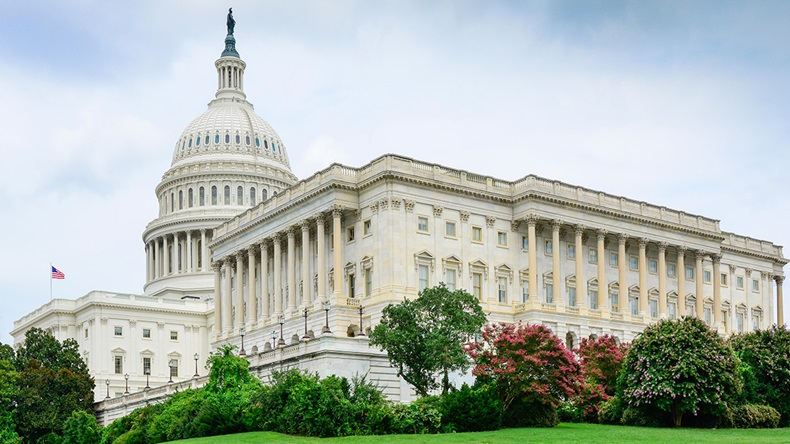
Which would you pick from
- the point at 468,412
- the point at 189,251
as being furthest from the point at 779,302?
the point at 468,412

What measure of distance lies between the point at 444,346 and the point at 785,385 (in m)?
20.0

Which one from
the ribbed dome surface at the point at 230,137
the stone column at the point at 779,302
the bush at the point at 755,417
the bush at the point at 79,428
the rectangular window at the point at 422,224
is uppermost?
the ribbed dome surface at the point at 230,137

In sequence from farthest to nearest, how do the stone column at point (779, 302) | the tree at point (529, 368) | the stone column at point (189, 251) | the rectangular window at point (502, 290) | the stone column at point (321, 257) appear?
1. the stone column at point (189, 251)
2. the stone column at point (779, 302)
3. the rectangular window at point (502, 290)
4. the stone column at point (321, 257)
5. the tree at point (529, 368)

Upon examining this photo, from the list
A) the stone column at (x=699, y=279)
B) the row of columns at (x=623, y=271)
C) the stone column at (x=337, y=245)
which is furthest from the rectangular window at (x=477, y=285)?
the stone column at (x=699, y=279)

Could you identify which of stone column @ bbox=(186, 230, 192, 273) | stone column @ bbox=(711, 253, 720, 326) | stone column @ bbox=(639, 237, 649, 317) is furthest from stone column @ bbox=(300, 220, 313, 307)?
stone column @ bbox=(186, 230, 192, 273)

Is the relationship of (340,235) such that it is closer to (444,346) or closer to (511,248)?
(511,248)

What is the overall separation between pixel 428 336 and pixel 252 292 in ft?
135

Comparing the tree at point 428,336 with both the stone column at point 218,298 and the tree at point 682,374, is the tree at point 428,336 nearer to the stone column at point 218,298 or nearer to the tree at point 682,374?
the tree at point 682,374

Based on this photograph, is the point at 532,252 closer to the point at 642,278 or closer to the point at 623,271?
the point at 623,271

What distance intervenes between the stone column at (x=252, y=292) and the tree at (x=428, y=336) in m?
37.6

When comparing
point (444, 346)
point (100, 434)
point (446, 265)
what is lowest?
point (100, 434)

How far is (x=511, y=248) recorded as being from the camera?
9475cm

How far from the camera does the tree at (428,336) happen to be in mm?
64250

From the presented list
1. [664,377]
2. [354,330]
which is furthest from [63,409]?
[664,377]
